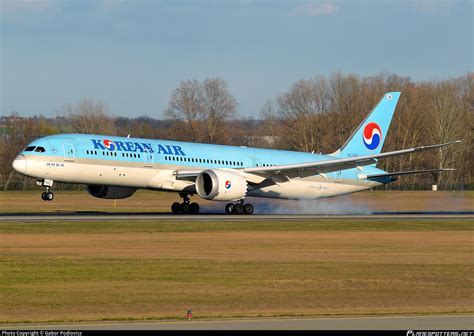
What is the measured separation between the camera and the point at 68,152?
48.3m

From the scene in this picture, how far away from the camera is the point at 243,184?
51656 mm

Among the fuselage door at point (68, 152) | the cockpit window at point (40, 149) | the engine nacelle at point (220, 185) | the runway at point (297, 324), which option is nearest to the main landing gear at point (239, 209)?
the engine nacelle at point (220, 185)

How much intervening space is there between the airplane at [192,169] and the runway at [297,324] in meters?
27.9

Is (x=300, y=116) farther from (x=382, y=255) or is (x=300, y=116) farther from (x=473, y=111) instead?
(x=382, y=255)

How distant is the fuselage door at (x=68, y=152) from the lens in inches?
1895

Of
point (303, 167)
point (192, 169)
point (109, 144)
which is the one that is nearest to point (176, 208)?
point (192, 169)

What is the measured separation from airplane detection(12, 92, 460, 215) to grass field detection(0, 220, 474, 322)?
22.6 ft

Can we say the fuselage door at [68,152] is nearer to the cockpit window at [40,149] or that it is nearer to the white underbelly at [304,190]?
the cockpit window at [40,149]

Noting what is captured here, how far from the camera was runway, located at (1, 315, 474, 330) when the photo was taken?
18.1 m

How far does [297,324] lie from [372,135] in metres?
44.4

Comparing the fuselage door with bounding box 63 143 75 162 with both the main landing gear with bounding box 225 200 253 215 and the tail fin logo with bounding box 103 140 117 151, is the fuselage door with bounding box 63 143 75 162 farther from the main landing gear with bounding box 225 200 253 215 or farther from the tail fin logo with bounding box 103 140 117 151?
the main landing gear with bounding box 225 200 253 215

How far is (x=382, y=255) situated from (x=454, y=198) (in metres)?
43.7

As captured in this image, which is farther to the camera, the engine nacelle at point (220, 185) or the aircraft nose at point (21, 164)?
the engine nacelle at point (220, 185)

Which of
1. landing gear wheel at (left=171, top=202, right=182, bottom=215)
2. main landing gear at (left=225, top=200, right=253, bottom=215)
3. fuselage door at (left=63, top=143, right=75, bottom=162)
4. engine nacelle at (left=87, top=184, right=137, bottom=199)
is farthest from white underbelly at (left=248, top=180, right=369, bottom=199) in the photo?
fuselage door at (left=63, top=143, right=75, bottom=162)
